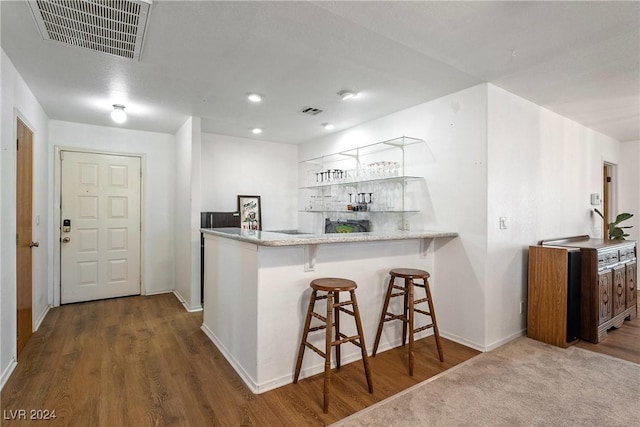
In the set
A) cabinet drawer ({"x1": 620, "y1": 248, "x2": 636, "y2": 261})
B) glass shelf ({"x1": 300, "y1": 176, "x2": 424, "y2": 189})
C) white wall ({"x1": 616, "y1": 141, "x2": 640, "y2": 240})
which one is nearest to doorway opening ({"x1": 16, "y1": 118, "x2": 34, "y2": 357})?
glass shelf ({"x1": 300, "y1": 176, "x2": 424, "y2": 189})

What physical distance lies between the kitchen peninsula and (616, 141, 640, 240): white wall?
419 cm

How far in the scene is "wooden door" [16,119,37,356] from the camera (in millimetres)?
2721

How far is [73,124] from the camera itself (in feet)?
14.1

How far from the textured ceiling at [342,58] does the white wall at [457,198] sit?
21 cm

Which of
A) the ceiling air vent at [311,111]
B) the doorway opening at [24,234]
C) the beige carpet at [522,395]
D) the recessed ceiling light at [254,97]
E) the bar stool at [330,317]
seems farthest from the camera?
the ceiling air vent at [311,111]

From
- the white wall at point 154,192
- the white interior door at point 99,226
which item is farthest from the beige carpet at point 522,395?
the white interior door at point 99,226

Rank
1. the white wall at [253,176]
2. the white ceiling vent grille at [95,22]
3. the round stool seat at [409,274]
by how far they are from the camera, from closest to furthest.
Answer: the white ceiling vent grille at [95,22] → the round stool seat at [409,274] → the white wall at [253,176]

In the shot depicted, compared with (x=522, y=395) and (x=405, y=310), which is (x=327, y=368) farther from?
(x=522, y=395)

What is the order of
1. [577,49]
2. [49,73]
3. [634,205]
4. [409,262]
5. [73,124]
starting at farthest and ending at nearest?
[634,205], [73,124], [409,262], [49,73], [577,49]

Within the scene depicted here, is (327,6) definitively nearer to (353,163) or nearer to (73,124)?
(353,163)

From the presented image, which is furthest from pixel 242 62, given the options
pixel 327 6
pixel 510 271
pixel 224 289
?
pixel 510 271

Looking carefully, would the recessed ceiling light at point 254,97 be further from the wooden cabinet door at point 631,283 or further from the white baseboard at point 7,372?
the wooden cabinet door at point 631,283

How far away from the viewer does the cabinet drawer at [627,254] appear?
3.57 metres

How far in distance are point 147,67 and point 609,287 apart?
16.0ft
